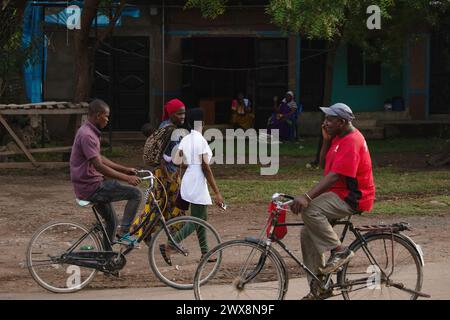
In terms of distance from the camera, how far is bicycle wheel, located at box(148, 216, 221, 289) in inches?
319

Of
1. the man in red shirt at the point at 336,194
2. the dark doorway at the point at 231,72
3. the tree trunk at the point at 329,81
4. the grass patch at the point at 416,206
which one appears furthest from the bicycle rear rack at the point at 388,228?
the dark doorway at the point at 231,72

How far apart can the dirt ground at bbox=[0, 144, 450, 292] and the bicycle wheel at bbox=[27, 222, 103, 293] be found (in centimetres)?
20

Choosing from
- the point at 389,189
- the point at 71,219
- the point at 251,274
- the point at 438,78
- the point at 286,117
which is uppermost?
the point at 438,78

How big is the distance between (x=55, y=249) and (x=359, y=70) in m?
16.1

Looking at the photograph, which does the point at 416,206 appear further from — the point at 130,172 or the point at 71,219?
the point at 130,172

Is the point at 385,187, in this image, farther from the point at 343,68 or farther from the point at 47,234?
the point at 343,68

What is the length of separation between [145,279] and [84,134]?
1.61 metres

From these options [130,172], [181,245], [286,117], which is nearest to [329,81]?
[286,117]

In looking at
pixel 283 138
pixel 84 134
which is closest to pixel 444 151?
pixel 283 138

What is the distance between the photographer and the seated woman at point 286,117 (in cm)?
2138

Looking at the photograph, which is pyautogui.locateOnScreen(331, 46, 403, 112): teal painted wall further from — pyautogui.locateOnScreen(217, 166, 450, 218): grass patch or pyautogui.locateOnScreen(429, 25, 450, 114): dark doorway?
pyautogui.locateOnScreen(217, 166, 450, 218): grass patch

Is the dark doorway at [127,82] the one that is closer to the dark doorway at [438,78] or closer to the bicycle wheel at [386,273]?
the dark doorway at [438,78]

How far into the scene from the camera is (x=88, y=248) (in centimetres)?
796

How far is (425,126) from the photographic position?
875 inches
